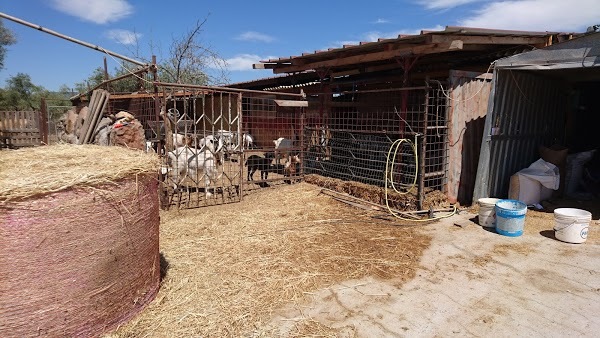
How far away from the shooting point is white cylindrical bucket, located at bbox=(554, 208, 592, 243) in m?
4.82

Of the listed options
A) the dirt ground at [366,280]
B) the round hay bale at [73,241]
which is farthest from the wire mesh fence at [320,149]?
the round hay bale at [73,241]

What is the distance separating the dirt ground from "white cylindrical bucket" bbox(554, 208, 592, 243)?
109mm

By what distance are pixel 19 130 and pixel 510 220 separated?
1479cm

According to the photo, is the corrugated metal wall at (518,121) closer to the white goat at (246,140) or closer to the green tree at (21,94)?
the white goat at (246,140)

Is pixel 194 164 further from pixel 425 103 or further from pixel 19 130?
pixel 19 130

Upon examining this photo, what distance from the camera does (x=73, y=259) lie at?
2.35 m

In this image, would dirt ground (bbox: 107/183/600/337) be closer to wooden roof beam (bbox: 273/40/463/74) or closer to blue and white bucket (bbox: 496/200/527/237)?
blue and white bucket (bbox: 496/200/527/237)

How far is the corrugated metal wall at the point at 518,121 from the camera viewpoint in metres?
6.55

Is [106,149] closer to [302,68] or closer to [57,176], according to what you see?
[57,176]

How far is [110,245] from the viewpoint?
255cm

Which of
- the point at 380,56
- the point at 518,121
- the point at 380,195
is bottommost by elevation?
the point at 380,195

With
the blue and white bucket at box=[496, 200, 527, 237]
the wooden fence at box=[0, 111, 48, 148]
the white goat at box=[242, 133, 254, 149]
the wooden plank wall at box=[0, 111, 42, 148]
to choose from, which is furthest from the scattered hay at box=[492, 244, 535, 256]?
the wooden plank wall at box=[0, 111, 42, 148]

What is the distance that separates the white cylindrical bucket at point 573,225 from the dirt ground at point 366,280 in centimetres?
11

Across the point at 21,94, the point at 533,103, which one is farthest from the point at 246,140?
the point at 21,94
